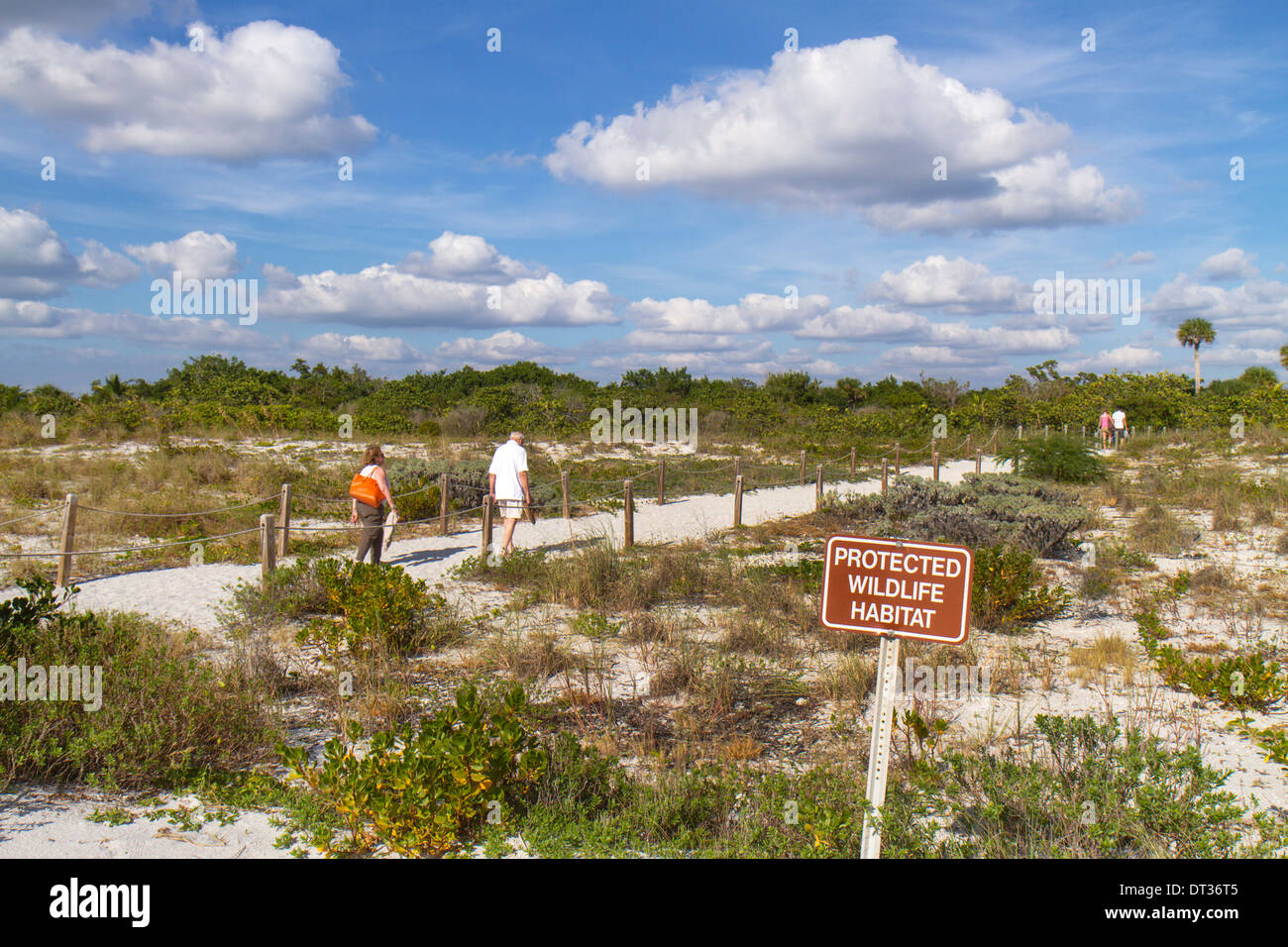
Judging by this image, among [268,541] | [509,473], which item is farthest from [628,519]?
[268,541]

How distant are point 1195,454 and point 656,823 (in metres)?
27.2

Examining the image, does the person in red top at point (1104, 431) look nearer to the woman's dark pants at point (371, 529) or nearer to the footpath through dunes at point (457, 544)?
the footpath through dunes at point (457, 544)

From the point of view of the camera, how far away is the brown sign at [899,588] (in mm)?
3023

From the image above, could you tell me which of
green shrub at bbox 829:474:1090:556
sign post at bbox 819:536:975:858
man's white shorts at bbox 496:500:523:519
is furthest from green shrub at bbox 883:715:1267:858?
man's white shorts at bbox 496:500:523:519

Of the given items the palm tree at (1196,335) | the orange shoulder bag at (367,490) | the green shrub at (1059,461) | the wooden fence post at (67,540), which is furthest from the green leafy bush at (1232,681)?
the palm tree at (1196,335)

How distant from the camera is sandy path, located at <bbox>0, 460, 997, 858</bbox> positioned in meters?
3.73

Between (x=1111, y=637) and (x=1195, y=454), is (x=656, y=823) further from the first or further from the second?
(x=1195, y=454)

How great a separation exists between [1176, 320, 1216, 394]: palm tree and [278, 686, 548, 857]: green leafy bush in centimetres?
6507

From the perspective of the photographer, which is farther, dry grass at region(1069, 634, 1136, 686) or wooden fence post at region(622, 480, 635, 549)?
wooden fence post at region(622, 480, 635, 549)

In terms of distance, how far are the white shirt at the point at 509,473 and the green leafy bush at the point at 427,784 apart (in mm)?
7190

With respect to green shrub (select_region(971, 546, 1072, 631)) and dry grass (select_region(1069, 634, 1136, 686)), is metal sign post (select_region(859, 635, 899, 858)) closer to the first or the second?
dry grass (select_region(1069, 634, 1136, 686))

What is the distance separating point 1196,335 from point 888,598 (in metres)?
67.4

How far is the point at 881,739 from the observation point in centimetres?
322

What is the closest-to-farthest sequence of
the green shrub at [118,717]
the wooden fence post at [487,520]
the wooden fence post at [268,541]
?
the green shrub at [118,717]
the wooden fence post at [268,541]
the wooden fence post at [487,520]
